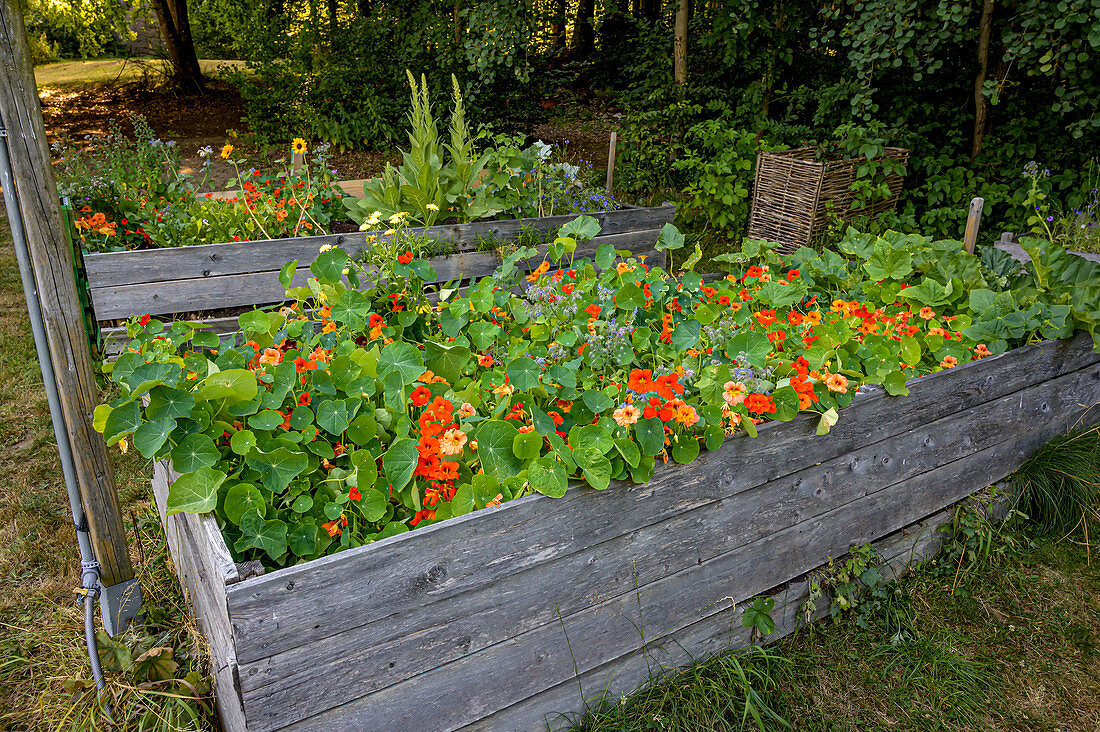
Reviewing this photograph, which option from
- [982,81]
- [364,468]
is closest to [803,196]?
[982,81]

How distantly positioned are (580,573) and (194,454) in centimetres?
85

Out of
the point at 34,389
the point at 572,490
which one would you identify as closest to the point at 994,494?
the point at 572,490

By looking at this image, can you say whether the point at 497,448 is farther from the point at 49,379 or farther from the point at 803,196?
the point at 803,196

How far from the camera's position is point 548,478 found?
1412 millimetres

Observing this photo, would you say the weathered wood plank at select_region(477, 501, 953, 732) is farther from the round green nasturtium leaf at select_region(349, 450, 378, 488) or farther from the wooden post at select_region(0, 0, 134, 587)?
the wooden post at select_region(0, 0, 134, 587)

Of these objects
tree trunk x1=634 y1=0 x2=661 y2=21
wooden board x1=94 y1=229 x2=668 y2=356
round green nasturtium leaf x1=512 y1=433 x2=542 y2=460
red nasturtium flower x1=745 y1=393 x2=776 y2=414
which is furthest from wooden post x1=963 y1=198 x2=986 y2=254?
tree trunk x1=634 y1=0 x2=661 y2=21

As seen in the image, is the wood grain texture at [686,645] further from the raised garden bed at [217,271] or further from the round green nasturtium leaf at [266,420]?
the raised garden bed at [217,271]

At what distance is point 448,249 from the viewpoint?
3473 mm

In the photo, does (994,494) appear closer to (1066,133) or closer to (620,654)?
(620,654)

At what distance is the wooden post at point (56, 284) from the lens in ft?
4.68


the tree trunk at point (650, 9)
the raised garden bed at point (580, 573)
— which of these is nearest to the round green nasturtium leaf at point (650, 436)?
the raised garden bed at point (580, 573)

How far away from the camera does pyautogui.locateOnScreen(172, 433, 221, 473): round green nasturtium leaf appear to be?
1.41 metres

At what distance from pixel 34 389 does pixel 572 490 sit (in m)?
3.24

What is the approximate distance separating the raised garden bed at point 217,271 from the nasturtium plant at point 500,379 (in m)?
1.16
